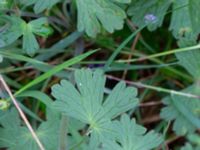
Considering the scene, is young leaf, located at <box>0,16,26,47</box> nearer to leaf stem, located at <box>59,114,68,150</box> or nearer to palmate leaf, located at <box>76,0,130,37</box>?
palmate leaf, located at <box>76,0,130,37</box>

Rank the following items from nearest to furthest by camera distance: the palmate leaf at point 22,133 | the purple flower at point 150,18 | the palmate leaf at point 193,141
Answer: the palmate leaf at point 193,141 < the palmate leaf at point 22,133 < the purple flower at point 150,18

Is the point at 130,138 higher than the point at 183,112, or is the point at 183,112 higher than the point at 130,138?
the point at 130,138

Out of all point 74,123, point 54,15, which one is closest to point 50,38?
point 54,15

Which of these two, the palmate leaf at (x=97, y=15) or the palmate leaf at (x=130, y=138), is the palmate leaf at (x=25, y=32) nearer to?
the palmate leaf at (x=97, y=15)

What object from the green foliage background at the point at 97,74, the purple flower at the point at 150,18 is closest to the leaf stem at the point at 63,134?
the green foliage background at the point at 97,74

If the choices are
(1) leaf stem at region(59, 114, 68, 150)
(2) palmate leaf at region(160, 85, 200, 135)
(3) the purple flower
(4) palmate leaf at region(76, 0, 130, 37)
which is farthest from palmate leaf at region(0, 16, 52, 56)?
(2) palmate leaf at region(160, 85, 200, 135)

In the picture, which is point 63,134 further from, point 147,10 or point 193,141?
point 147,10

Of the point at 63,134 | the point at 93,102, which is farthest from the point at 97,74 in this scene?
the point at 63,134
